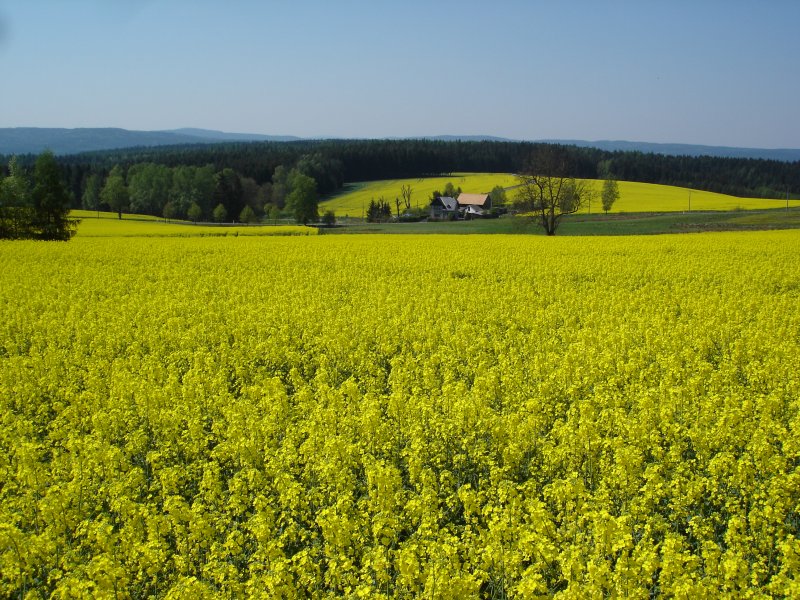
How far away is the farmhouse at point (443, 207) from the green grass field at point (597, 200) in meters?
8.62

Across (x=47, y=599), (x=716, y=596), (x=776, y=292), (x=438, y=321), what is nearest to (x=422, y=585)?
(x=716, y=596)

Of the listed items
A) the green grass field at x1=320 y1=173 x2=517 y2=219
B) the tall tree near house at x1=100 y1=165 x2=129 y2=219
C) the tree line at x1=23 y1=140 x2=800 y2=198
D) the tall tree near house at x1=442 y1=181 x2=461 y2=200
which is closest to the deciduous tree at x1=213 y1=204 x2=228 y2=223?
the tall tree near house at x1=100 y1=165 x2=129 y2=219

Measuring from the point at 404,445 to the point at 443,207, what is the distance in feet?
333

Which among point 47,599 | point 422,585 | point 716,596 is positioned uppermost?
point 716,596

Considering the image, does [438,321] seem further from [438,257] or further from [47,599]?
[438,257]

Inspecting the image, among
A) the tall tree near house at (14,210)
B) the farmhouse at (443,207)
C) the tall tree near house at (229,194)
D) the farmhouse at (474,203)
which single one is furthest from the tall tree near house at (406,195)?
the tall tree near house at (14,210)

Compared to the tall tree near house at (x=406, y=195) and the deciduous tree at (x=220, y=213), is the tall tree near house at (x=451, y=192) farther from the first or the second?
the deciduous tree at (x=220, y=213)

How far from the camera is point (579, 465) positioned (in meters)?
8.52

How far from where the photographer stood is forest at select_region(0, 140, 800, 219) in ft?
343

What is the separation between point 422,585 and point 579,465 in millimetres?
3360

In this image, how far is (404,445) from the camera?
963 cm

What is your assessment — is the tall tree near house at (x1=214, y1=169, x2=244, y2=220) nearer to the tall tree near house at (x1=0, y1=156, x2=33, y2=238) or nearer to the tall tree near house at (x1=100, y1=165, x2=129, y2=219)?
the tall tree near house at (x1=100, y1=165, x2=129, y2=219)

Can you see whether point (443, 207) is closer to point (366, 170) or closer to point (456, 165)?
point (366, 170)

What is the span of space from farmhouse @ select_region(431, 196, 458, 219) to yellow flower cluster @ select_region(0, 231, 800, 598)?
8657cm
